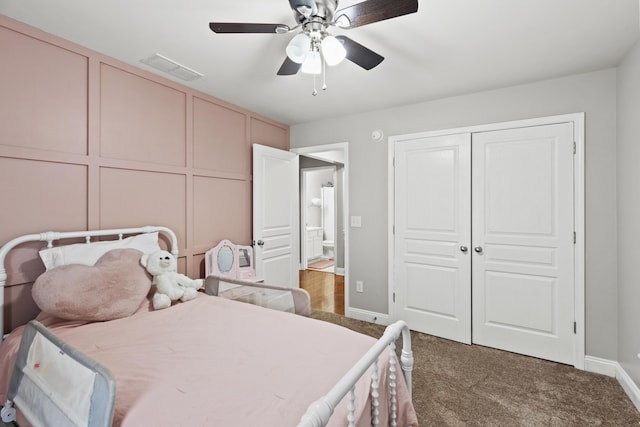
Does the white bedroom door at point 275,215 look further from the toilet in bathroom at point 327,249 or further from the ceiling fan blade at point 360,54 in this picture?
the toilet in bathroom at point 327,249

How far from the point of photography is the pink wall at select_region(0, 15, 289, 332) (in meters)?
1.78

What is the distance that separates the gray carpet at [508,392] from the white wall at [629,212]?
28cm

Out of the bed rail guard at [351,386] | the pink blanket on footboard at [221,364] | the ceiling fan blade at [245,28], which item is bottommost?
the pink blanket on footboard at [221,364]

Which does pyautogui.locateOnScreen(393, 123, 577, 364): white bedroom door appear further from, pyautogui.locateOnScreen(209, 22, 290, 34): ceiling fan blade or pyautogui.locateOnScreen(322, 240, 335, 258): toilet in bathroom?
pyautogui.locateOnScreen(322, 240, 335, 258): toilet in bathroom

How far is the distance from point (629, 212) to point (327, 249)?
568cm

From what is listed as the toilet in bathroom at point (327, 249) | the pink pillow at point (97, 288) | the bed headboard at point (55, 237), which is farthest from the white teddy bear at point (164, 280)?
the toilet in bathroom at point (327, 249)

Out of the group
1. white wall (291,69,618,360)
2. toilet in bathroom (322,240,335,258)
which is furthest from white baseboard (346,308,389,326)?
toilet in bathroom (322,240,335,258)

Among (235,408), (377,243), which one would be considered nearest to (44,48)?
(235,408)

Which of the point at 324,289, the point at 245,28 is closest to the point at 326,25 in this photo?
the point at 245,28

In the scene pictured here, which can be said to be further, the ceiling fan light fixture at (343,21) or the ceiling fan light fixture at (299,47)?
the ceiling fan light fixture at (299,47)

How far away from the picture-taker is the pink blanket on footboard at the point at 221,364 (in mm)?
1006

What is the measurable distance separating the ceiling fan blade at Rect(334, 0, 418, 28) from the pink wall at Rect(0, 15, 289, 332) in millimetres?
1767

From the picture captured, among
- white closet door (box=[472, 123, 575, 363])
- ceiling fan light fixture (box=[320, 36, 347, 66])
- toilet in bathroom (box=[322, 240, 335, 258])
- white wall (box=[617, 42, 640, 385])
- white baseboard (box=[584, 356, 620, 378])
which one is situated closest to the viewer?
ceiling fan light fixture (box=[320, 36, 347, 66])

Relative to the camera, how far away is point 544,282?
2.54 meters
